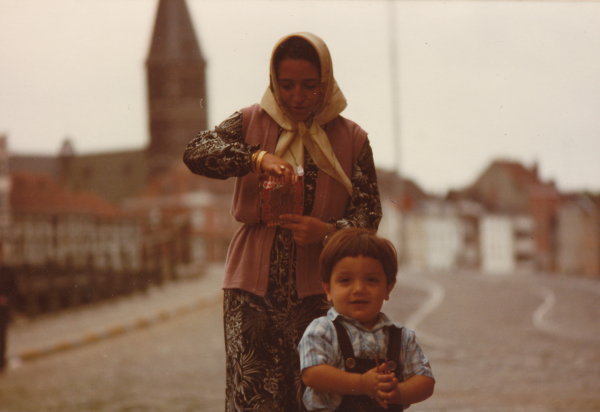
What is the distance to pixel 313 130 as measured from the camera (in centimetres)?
240

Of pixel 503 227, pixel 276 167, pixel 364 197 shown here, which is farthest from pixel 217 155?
pixel 503 227

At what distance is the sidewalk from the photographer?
30.1ft

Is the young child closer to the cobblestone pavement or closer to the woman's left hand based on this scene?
the woman's left hand

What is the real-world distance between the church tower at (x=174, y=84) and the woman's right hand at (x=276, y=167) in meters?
60.7

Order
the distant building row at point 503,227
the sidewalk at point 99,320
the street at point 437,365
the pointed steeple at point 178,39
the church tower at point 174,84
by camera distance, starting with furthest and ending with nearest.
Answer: the pointed steeple at point 178,39, the church tower at point 174,84, the distant building row at point 503,227, the sidewalk at point 99,320, the street at point 437,365

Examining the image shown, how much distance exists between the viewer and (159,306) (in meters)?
13.6

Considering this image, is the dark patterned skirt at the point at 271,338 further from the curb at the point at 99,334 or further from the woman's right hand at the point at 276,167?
the curb at the point at 99,334

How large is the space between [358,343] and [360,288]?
0.15 meters

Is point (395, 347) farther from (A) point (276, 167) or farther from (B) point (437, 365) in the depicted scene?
(B) point (437, 365)

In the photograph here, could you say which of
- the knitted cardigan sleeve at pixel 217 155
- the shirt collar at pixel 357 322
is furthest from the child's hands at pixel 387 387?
the knitted cardigan sleeve at pixel 217 155

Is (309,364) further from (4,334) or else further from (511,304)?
(511,304)

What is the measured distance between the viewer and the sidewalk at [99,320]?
919cm

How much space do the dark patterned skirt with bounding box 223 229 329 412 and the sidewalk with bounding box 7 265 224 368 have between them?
261 inches

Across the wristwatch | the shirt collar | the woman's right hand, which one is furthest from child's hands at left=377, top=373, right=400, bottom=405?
the woman's right hand
